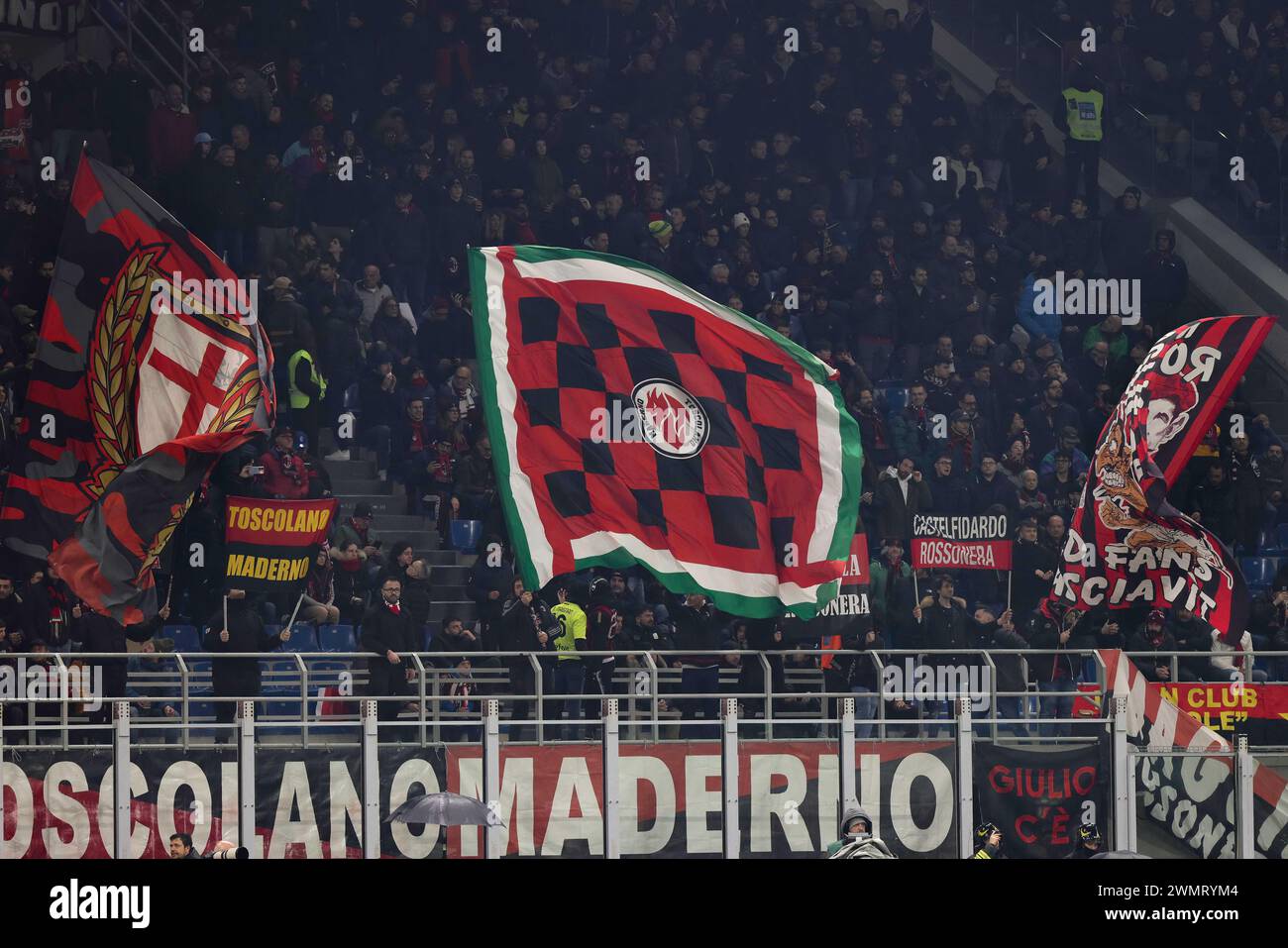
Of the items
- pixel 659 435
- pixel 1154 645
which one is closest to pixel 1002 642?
pixel 1154 645

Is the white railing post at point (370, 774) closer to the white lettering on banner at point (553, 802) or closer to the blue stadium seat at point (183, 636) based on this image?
the white lettering on banner at point (553, 802)

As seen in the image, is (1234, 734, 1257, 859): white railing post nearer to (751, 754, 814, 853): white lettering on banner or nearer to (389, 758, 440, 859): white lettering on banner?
(751, 754, 814, 853): white lettering on banner

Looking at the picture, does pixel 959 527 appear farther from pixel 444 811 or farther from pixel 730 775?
pixel 444 811

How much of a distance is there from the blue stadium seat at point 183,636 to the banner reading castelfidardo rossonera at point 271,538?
1.95 meters

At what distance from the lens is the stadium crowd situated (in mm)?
19625

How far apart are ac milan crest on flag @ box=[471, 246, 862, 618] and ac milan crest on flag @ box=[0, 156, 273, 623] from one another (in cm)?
217

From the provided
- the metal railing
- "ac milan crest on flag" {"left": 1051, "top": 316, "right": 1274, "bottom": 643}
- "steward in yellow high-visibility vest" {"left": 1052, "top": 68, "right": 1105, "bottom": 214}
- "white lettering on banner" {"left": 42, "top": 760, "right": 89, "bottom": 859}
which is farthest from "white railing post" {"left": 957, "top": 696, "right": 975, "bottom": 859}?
"steward in yellow high-visibility vest" {"left": 1052, "top": 68, "right": 1105, "bottom": 214}

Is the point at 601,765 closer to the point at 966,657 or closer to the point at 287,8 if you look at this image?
the point at 966,657

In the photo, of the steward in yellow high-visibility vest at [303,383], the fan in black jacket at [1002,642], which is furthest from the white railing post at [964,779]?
the steward in yellow high-visibility vest at [303,383]

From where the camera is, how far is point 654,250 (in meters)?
24.0

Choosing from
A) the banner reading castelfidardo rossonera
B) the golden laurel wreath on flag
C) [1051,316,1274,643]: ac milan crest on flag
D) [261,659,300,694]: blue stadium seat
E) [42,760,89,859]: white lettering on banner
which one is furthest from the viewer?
[261,659,300,694]: blue stadium seat

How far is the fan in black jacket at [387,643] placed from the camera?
17547mm
